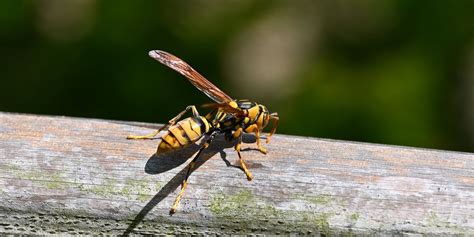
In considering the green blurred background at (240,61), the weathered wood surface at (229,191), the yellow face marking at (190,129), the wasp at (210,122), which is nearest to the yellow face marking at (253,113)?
the wasp at (210,122)

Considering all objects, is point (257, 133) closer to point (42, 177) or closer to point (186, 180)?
point (186, 180)

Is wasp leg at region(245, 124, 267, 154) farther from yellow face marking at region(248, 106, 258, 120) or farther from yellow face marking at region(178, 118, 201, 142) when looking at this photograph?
yellow face marking at region(178, 118, 201, 142)

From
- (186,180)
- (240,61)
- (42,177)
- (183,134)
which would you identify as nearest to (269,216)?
(186,180)

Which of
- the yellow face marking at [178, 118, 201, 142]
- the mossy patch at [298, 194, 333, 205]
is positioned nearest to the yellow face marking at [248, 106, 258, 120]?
the yellow face marking at [178, 118, 201, 142]

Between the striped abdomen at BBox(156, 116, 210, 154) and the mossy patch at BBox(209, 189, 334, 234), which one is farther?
the striped abdomen at BBox(156, 116, 210, 154)

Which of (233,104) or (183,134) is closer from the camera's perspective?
(183,134)

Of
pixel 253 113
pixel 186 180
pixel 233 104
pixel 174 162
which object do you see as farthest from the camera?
pixel 253 113

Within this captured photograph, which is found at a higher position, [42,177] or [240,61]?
[42,177]

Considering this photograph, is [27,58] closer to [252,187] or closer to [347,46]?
[347,46]
